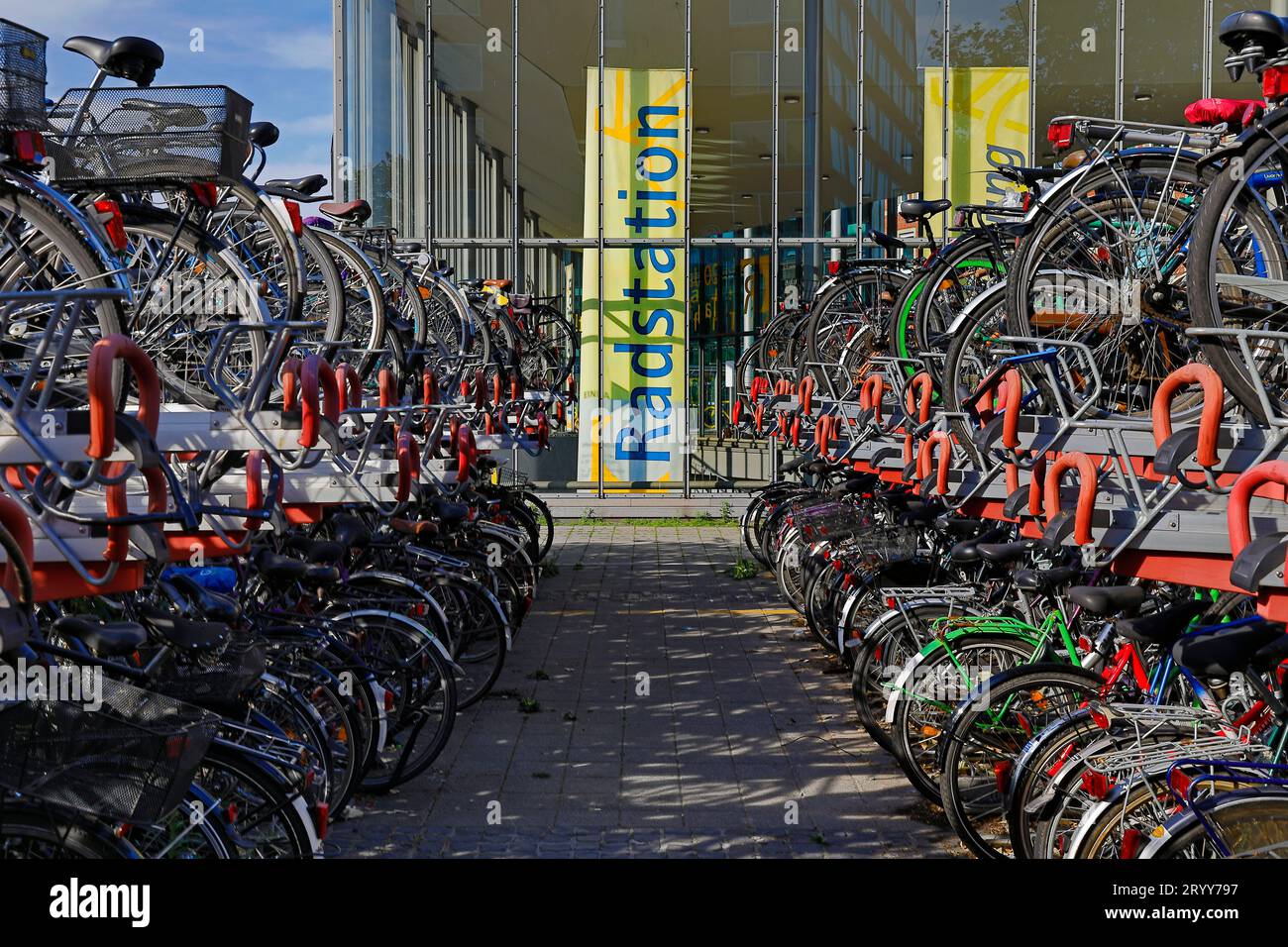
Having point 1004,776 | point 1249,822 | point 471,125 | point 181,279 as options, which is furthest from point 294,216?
point 471,125

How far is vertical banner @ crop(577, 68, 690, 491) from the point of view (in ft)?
56.9

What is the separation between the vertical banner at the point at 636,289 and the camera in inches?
683

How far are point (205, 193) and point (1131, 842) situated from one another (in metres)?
3.85

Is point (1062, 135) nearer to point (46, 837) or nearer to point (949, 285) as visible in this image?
point (949, 285)

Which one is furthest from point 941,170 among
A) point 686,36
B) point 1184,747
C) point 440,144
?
point 1184,747

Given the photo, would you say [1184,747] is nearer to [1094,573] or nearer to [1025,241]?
[1094,573]

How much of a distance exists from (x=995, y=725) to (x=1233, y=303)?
1.59 meters

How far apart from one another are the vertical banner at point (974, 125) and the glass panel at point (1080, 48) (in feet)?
1.28

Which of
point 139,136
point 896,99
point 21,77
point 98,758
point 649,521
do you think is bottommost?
point 649,521

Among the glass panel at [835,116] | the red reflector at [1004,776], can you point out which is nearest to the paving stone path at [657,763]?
the red reflector at [1004,776]

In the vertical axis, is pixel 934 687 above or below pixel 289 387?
below

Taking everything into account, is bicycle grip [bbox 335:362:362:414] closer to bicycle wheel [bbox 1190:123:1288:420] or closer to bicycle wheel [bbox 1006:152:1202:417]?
bicycle wheel [bbox 1006:152:1202:417]

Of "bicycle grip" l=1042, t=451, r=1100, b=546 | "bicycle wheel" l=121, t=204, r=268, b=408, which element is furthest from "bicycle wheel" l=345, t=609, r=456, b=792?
"bicycle grip" l=1042, t=451, r=1100, b=546

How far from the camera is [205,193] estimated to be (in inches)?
201
